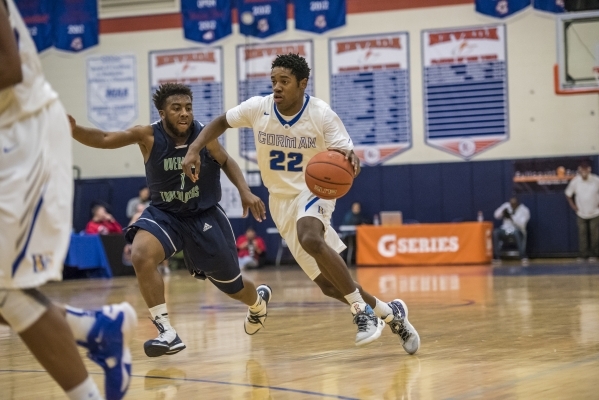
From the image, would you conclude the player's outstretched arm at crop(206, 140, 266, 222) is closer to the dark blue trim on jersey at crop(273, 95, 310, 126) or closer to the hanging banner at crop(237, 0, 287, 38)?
the dark blue trim on jersey at crop(273, 95, 310, 126)

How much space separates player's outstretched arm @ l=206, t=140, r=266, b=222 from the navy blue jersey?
14 cm

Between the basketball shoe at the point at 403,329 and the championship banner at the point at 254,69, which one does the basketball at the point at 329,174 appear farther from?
the championship banner at the point at 254,69

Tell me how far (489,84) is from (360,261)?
4.92 m

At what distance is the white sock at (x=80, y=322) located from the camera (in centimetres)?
347

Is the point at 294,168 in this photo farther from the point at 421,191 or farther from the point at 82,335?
the point at 421,191

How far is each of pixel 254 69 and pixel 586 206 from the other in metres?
8.28

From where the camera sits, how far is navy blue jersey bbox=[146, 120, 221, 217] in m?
6.14

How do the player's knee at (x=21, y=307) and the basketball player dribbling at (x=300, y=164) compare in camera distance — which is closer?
the player's knee at (x=21, y=307)

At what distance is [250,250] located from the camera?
19.7 meters

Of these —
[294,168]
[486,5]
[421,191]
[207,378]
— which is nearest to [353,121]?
[421,191]

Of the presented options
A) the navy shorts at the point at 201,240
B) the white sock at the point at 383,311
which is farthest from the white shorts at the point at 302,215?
the white sock at the point at 383,311

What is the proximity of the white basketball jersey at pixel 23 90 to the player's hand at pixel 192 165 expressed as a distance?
2.45 m

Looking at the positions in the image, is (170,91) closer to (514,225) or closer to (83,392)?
(83,392)

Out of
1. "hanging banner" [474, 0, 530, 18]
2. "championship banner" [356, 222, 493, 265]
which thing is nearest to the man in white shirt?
"championship banner" [356, 222, 493, 265]
